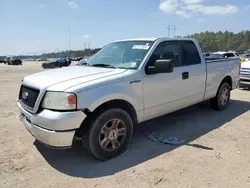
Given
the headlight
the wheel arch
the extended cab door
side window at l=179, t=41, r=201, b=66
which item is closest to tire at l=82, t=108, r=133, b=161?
the headlight

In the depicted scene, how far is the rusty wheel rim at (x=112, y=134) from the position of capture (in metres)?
3.47

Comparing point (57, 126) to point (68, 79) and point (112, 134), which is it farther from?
point (112, 134)

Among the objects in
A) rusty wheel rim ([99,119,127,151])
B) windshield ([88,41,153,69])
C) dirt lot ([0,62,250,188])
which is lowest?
dirt lot ([0,62,250,188])

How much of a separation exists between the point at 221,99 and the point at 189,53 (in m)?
1.90

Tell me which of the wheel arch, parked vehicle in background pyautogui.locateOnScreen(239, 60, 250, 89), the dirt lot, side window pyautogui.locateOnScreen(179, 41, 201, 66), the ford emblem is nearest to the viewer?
the dirt lot

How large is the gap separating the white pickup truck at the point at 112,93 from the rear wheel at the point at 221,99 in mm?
1100

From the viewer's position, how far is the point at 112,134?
11.7 ft

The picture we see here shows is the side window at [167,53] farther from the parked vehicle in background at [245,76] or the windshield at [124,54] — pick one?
the parked vehicle in background at [245,76]

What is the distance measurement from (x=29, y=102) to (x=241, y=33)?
4818 inches

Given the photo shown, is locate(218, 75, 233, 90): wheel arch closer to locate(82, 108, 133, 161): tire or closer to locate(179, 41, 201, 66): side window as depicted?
locate(179, 41, 201, 66): side window

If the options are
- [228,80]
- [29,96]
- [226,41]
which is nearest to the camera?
[29,96]

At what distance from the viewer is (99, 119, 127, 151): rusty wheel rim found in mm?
3475

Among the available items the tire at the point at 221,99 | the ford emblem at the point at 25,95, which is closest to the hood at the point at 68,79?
the ford emblem at the point at 25,95

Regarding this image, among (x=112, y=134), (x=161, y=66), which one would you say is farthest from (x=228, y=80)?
(x=112, y=134)
